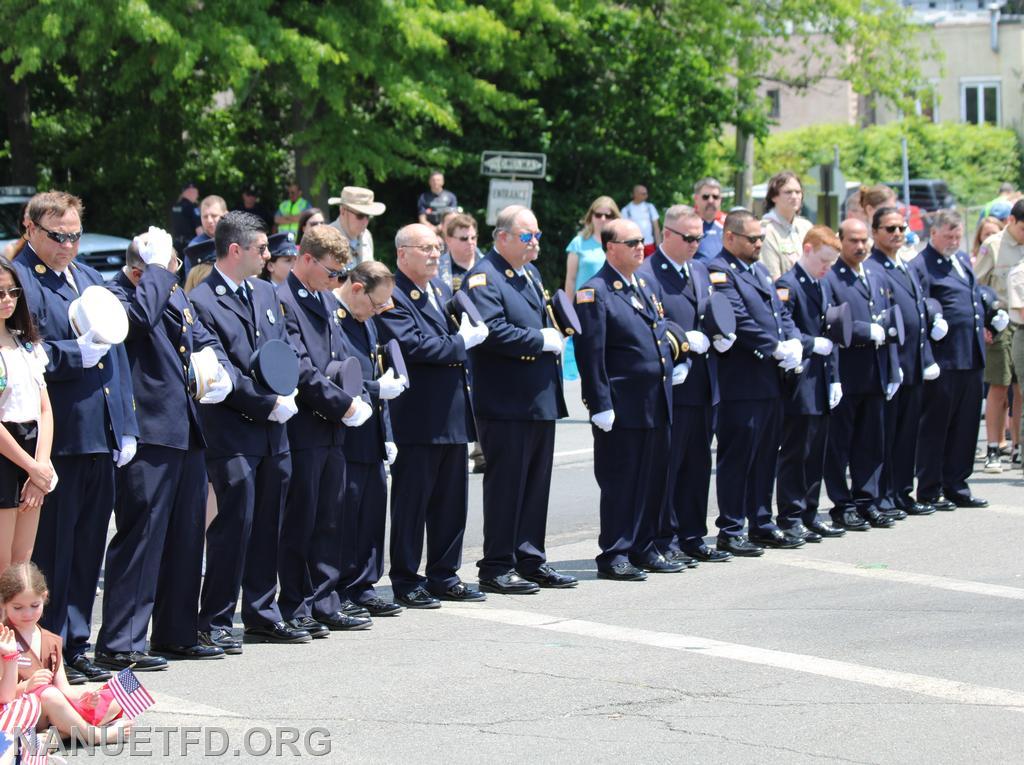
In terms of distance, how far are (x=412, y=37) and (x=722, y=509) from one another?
13.2 metres

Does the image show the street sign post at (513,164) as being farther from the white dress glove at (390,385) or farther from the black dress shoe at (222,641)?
the black dress shoe at (222,641)

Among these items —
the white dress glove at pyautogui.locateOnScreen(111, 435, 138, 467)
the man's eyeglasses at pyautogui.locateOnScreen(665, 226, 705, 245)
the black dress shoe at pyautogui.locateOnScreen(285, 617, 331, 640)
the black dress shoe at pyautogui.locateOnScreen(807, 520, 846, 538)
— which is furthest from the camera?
the black dress shoe at pyautogui.locateOnScreen(807, 520, 846, 538)

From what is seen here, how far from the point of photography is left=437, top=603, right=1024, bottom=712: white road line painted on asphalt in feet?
23.2

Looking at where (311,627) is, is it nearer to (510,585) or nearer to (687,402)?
(510,585)

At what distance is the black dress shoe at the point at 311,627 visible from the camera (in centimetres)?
825

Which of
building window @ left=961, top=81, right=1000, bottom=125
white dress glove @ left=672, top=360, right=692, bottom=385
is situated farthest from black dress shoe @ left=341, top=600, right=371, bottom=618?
building window @ left=961, top=81, right=1000, bottom=125

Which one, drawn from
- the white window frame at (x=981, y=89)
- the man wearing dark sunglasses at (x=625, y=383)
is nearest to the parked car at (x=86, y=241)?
the man wearing dark sunglasses at (x=625, y=383)

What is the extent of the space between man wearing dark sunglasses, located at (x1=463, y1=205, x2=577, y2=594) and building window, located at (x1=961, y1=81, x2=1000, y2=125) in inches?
2270

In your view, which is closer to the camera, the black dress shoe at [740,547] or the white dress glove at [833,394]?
the black dress shoe at [740,547]

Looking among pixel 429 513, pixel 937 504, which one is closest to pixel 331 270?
pixel 429 513

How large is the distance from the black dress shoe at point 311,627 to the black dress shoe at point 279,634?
0.06 metres

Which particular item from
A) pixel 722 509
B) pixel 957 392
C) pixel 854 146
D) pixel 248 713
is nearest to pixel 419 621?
pixel 248 713

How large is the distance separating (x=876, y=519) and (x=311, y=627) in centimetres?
485

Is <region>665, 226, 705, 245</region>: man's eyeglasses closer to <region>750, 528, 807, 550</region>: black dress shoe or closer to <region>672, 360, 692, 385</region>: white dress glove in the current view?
<region>672, 360, 692, 385</region>: white dress glove
